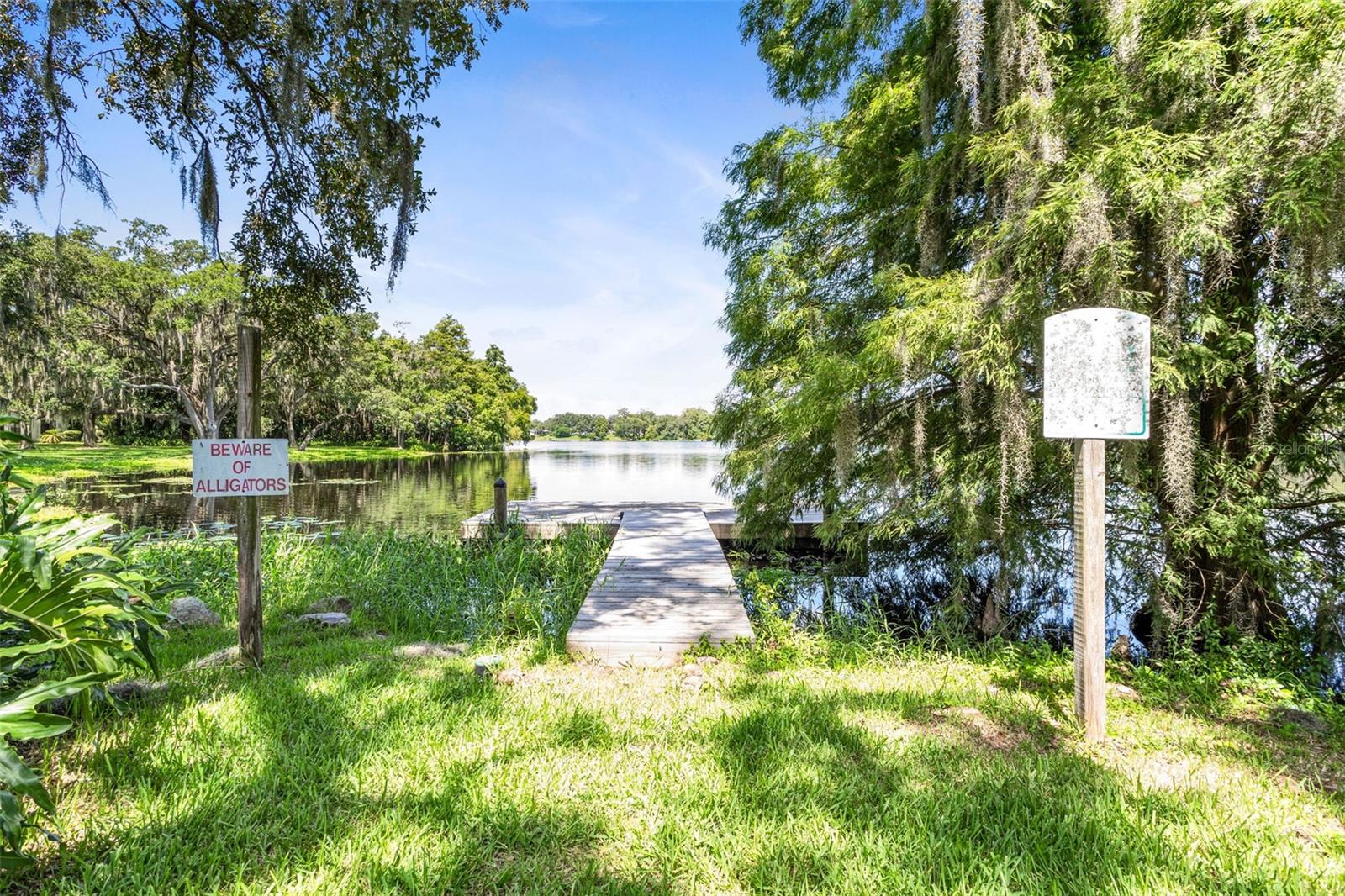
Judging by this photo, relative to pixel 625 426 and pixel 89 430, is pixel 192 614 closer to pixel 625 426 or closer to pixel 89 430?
pixel 89 430

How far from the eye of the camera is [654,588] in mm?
5129

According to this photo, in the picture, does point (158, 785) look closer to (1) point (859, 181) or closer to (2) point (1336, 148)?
(2) point (1336, 148)

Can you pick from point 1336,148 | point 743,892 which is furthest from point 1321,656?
point 743,892

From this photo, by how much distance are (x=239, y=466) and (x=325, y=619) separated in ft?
5.97

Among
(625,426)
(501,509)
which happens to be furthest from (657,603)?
(625,426)

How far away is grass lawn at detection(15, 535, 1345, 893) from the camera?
1.67 metres

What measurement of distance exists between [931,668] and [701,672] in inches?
57.2

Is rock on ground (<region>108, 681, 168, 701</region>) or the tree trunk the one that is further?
the tree trunk

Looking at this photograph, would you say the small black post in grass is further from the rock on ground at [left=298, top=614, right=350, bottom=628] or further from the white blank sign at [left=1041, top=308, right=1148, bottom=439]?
the white blank sign at [left=1041, top=308, right=1148, bottom=439]

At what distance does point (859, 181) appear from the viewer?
18.7 ft

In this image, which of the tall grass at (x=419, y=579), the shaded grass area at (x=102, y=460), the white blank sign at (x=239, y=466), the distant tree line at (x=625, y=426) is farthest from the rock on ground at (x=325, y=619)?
the distant tree line at (x=625, y=426)

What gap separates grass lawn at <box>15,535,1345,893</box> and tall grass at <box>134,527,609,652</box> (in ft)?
3.97

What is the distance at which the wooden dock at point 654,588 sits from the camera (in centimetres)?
388

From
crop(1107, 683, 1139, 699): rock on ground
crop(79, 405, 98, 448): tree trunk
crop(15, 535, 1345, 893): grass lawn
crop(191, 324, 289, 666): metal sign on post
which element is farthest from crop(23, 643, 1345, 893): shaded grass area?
crop(79, 405, 98, 448): tree trunk
